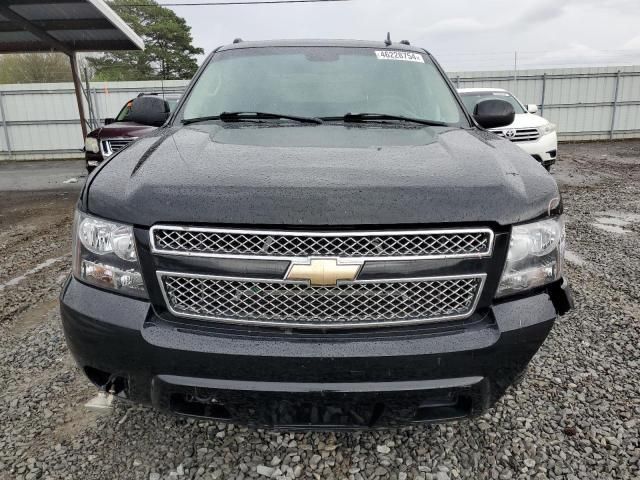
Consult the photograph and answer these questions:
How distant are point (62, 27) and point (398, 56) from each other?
9.98m

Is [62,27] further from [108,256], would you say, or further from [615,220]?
[615,220]

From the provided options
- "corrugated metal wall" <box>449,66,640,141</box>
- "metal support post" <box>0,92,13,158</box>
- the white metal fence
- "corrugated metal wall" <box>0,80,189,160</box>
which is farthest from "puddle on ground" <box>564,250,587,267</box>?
"metal support post" <box>0,92,13,158</box>

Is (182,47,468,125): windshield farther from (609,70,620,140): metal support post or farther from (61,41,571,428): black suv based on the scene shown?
(609,70,620,140): metal support post

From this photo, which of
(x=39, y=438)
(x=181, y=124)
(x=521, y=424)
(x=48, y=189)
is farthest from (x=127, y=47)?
(x=521, y=424)

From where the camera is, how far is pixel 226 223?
1.57 m

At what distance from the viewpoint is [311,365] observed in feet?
5.19

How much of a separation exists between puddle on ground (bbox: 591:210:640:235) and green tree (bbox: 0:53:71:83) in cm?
3356

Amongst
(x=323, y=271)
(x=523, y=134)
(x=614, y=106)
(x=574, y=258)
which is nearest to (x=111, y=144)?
(x=574, y=258)

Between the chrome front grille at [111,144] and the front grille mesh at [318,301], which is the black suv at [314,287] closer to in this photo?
the front grille mesh at [318,301]

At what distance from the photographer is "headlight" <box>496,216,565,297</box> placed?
5.58 feet

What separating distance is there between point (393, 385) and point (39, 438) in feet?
5.45

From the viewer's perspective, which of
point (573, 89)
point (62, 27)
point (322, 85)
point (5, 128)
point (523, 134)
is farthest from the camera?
point (573, 89)

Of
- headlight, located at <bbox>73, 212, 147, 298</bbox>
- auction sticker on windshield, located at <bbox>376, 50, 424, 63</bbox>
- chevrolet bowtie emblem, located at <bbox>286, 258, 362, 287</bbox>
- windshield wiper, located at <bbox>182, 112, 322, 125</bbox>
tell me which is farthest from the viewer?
auction sticker on windshield, located at <bbox>376, 50, 424, 63</bbox>

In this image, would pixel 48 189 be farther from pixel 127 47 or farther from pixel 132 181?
pixel 132 181
